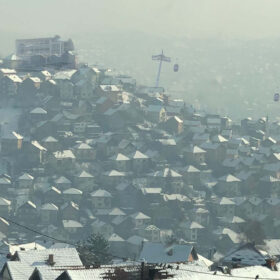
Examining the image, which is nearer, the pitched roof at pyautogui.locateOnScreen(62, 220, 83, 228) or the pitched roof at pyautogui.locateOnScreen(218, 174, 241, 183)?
the pitched roof at pyautogui.locateOnScreen(62, 220, 83, 228)

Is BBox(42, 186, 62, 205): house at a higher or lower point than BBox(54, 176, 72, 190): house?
lower

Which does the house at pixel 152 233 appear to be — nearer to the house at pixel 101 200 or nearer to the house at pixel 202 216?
the house at pixel 202 216

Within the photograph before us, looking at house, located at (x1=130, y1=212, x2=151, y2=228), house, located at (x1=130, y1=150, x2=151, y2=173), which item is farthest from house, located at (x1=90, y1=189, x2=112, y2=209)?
house, located at (x1=130, y1=150, x2=151, y2=173)

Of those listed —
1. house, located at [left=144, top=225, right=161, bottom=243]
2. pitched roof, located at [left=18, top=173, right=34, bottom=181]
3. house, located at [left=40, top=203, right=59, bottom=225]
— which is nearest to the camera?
house, located at [left=144, top=225, right=161, bottom=243]

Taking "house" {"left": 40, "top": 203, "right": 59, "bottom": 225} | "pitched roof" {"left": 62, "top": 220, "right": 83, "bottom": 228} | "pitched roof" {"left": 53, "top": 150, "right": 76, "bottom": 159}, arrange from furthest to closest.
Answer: "pitched roof" {"left": 53, "top": 150, "right": 76, "bottom": 159}
"house" {"left": 40, "top": 203, "right": 59, "bottom": 225}
"pitched roof" {"left": 62, "top": 220, "right": 83, "bottom": 228}

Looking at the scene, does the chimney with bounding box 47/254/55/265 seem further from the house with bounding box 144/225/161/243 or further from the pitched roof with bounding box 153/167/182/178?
the pitched roof with bounding box 153/167/182/178

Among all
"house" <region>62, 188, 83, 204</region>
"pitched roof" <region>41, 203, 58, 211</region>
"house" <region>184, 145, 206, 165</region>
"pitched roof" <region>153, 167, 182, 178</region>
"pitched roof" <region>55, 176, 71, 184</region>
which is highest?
"house" <region>184, 145, 206, 165</region>

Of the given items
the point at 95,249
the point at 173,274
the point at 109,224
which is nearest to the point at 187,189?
the point at 109,224

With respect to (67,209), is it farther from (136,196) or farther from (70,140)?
(70,140)

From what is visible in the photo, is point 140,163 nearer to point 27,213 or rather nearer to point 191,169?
point 191,169
